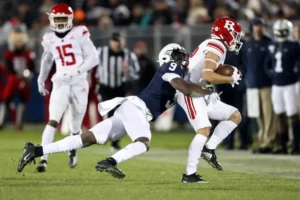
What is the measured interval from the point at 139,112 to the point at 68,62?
2.18 metres

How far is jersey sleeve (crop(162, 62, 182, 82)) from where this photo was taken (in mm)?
9023

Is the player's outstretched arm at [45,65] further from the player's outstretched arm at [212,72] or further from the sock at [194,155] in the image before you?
the sock at [194,155]

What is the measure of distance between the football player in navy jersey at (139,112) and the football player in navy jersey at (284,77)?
4.49 m

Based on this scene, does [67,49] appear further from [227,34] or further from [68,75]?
[227,34]

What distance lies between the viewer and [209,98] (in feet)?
33.0

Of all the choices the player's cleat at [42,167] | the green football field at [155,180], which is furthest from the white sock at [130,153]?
the player's cleat at [42,167]

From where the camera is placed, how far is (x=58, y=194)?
816cm

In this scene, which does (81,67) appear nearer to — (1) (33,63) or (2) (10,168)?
(2) (10,168)

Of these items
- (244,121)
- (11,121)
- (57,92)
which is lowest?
(11,121)

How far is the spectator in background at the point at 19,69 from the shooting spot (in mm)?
19891

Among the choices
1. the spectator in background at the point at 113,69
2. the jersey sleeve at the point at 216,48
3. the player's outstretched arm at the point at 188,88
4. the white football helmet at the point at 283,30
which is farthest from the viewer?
the spectator in background at the point at 113,69

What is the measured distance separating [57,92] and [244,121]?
15.4 ft

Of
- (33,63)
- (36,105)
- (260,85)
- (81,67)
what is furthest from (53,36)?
(36,105)

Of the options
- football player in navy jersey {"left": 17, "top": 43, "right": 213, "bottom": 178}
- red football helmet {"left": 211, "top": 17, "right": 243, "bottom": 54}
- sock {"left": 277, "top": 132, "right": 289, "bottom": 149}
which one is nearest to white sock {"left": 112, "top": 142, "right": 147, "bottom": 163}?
football player in navy jersey {"left": 17, "top": 43, "right": 213, "bottom": 178}
